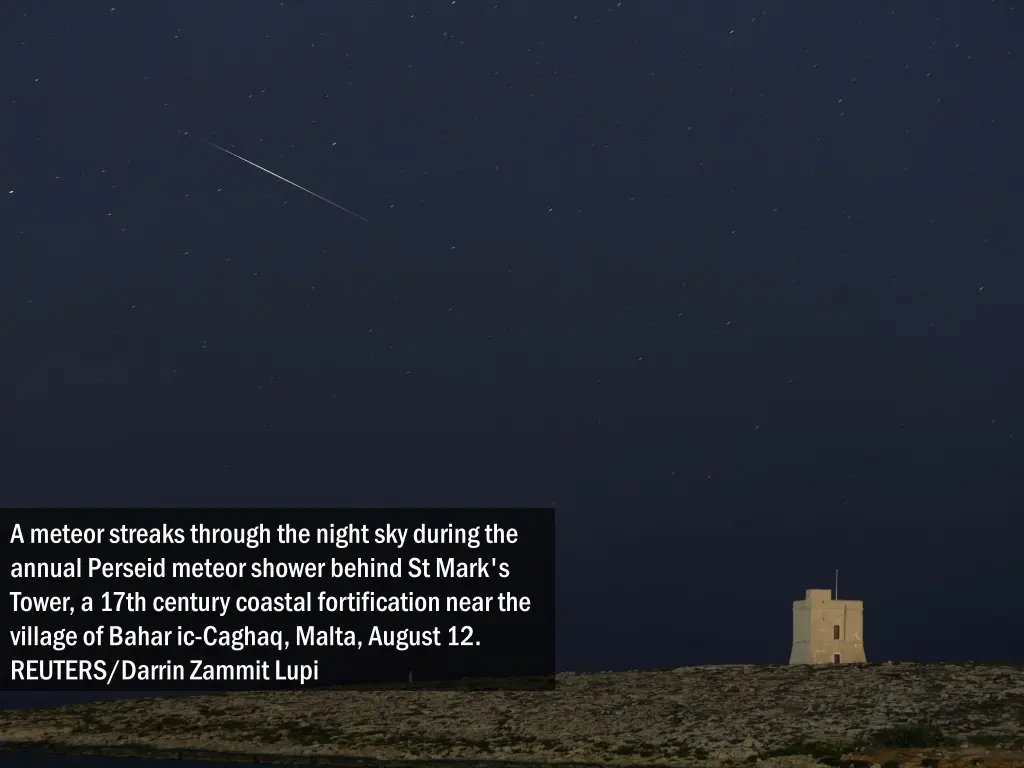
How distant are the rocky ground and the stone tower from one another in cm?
405

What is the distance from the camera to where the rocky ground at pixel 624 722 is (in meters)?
85.4

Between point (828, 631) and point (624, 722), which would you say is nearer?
point (624, 722)

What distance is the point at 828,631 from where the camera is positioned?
117m

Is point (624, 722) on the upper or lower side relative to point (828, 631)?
lower

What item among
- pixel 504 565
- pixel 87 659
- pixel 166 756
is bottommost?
pixel 166 756

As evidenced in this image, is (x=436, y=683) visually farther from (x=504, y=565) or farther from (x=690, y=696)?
(x=504, y=565)

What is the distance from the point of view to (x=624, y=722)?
99875mm

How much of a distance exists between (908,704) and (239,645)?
2044 inches

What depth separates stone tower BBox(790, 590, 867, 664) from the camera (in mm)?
115750

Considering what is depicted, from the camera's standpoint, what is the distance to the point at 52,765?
10056cm

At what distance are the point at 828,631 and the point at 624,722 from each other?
25.7 m

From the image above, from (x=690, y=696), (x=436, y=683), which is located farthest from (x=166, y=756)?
(x=690, y=696)

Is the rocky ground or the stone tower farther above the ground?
the stone tower

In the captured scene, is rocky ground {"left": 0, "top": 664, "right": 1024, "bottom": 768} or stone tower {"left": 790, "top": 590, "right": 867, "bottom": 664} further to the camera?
stone tower {"left": 790, "top": 590, "right": 867, "bottom": 664}
